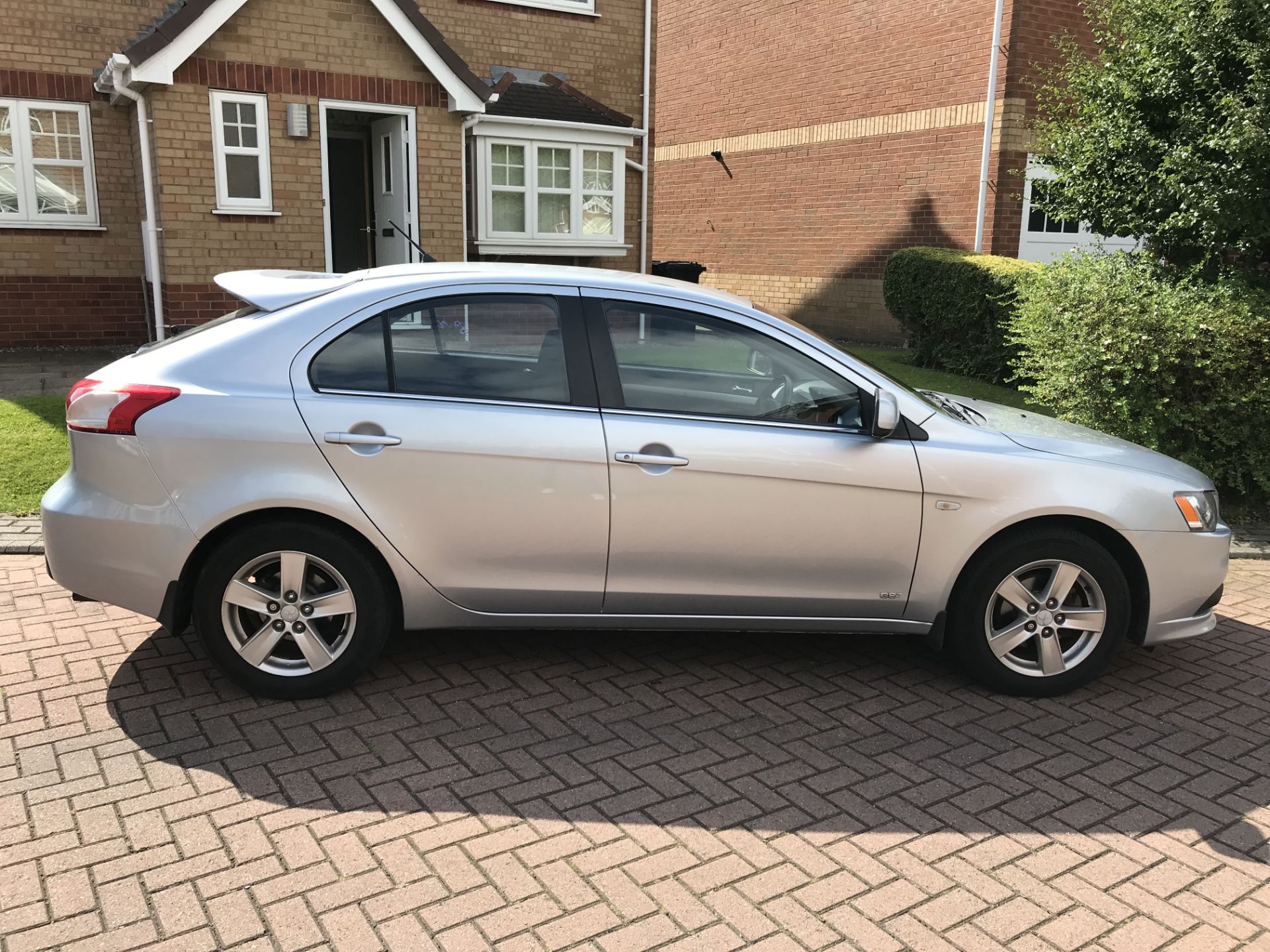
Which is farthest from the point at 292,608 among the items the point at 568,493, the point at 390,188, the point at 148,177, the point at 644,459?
the point at 390,188

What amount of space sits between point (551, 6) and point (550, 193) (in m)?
2.63

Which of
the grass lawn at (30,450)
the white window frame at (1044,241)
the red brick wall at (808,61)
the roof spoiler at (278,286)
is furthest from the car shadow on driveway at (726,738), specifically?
the red brick wall at (808,61)

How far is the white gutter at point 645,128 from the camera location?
16.0 m

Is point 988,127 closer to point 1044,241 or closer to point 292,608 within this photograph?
point 1044,241

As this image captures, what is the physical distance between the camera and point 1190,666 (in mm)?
5102

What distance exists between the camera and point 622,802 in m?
3.68

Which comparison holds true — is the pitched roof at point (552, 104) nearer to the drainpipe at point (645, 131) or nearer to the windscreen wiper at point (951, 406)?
the drainpipe at point (645, 131)

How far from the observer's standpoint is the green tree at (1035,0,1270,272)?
7664 millimetres

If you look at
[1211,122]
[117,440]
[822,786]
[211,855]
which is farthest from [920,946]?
[1211,122]

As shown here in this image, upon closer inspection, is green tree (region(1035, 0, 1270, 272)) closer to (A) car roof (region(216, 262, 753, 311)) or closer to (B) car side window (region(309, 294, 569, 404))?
(A) car roof (region(216, 262, 753, 311))

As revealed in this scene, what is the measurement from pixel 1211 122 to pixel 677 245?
1582 cm

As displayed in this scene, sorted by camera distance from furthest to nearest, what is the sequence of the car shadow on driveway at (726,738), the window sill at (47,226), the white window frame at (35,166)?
the window sill at (47,226)
the white window frame at (35,166)
the car shadow on driveway at (726,738)

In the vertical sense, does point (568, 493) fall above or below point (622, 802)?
above

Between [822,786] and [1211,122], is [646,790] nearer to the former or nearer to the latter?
[822,786]
